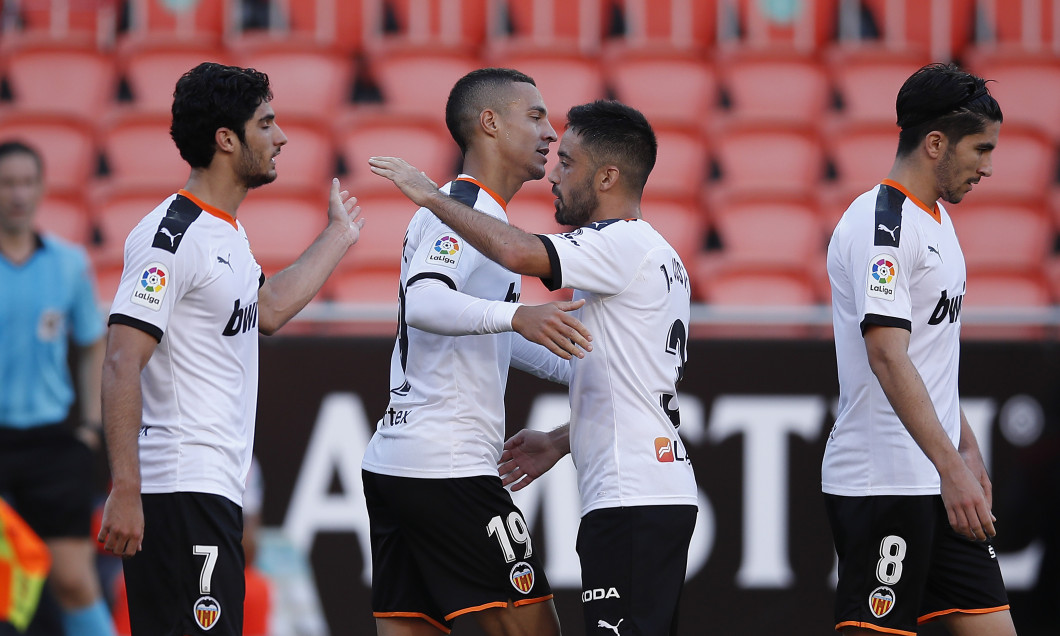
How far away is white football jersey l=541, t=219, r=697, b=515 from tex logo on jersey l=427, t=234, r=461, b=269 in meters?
0.34

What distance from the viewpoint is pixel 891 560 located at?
13.7ft

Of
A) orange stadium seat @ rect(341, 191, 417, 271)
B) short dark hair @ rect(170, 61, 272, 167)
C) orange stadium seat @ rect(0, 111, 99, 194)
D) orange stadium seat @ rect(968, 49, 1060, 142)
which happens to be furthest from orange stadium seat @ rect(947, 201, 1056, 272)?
orange stadium seat @ rect(0, 111, 99, 194)

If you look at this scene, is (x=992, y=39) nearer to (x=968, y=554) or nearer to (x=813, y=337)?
(x=813, y=337)

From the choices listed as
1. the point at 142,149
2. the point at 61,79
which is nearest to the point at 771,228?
the point at 142,149

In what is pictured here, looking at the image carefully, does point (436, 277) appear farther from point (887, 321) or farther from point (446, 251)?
point (887, 321)

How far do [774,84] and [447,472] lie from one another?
6.44 meters

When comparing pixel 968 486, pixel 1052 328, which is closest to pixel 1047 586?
pixel 1052 328

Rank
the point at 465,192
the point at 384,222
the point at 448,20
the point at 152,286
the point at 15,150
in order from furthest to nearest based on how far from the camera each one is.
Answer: the point at 448,20 < the point at 384,222 < the point at 15,150 < the point at 465,192 < the point at 152,286

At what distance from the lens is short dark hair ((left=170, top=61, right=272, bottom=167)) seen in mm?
4133

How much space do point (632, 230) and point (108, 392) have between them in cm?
171

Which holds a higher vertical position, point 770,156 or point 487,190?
point 770,156

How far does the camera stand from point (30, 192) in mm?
6328

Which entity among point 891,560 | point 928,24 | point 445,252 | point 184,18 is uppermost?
point 184,18

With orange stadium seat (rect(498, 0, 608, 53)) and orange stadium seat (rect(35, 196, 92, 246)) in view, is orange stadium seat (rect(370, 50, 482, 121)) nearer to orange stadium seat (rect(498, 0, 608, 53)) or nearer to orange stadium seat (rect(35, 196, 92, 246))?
orange stadium seat (rect(498, 0, 608, 53))
